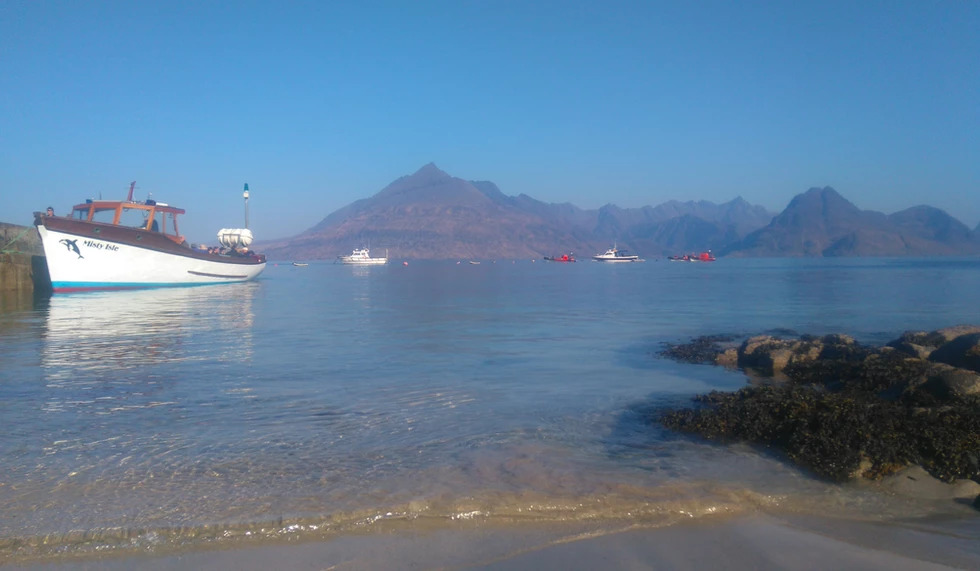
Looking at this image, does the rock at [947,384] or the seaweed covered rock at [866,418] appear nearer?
the seaweed covered rock at [866,418]

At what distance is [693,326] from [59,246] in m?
33.9

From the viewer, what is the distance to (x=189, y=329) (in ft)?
63.4

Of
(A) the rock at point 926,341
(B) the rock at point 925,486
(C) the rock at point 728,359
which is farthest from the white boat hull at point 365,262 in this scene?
(B) the rock at point 925,486

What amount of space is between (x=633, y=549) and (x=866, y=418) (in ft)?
12.2

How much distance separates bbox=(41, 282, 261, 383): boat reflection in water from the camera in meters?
13.2

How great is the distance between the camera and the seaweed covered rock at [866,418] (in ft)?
20.9

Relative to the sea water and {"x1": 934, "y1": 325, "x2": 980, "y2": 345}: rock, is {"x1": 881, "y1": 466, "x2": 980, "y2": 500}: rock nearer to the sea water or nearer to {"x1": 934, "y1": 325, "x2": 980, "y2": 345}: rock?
the sea water

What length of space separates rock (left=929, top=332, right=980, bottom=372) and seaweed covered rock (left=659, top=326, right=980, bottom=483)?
2 centimetres

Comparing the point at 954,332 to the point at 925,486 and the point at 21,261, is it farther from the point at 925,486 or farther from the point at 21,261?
the point at 21,261

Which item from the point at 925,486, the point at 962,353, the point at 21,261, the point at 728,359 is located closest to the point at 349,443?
the point at 925,486

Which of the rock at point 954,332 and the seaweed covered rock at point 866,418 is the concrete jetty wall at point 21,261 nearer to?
the seaweed covered rock at point 866,418

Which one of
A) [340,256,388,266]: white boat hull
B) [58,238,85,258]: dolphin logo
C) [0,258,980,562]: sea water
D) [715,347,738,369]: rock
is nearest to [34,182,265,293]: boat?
[58,238,85,258]: dolphin logo

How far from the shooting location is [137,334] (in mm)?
17844

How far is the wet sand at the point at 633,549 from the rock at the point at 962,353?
5.84m
